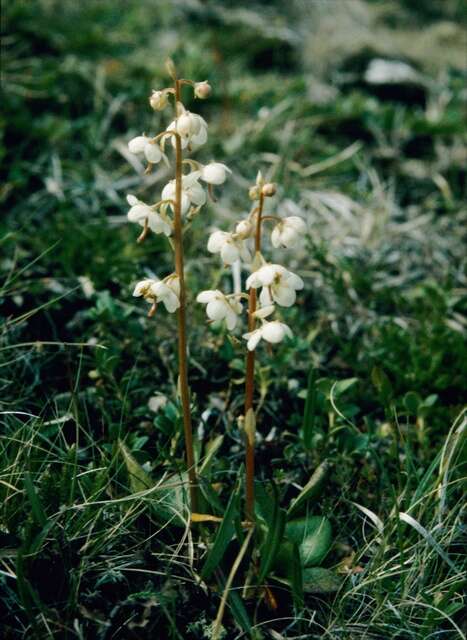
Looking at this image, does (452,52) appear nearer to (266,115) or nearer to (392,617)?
(266,115)

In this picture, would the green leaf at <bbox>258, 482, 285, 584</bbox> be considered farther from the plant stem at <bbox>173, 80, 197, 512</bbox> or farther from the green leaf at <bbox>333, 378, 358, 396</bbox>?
the green leaf at <bbox>333, 378, 358, 396</bbox>

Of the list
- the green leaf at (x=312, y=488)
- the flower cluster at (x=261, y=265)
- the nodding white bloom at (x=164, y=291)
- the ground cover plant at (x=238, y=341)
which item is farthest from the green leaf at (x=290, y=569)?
the nodding white bloom at (x=164, y=291)

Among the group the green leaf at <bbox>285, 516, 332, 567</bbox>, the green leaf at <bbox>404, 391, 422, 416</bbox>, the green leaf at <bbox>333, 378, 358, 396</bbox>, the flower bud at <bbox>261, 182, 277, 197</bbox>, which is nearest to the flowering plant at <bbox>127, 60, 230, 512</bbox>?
the flower bud at <bbox>261, 182, 277, 197</bbox>

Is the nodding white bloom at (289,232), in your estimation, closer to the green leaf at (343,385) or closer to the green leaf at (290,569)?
the green leaf at (290,569)

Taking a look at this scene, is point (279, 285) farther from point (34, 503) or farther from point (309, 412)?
point (34, 503)

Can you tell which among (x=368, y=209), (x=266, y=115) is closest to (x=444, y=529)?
(x=368, y=209)

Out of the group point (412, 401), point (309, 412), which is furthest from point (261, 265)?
point (412, 401)
